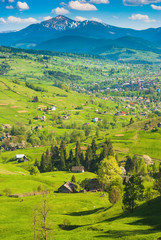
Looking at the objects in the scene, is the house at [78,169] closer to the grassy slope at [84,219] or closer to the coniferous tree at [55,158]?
the coniferous tree at [55,158]

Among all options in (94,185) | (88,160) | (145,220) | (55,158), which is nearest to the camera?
(145,220)

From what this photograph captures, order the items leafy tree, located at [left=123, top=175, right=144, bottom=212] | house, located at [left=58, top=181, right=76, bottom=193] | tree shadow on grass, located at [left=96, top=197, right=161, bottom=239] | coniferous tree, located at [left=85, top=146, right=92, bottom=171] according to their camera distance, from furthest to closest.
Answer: coniferous tree, located at [left=85, top=146, right=92, bottom=171], house, located at [left=58, top=181, right=76, bottom=193], leafy tree, located at [left=123, top=175, right=144, bottom=212], tree shadow on grass, located at [left=96, top=197, right=161, bottom=239]

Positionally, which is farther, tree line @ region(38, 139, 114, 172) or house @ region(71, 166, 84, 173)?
tree line @ region(38, 139, 114, 172)

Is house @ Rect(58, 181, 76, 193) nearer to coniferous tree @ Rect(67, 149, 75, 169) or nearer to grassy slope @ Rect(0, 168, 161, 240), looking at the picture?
grassy slope @ Rect(0, 168, 161, 240)

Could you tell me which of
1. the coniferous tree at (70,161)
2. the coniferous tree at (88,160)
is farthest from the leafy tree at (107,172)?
the coniferous tree at (70,161)

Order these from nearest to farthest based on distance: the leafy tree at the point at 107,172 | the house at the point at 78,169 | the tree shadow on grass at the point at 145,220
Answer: the tree shadow on grass at the point at 145,220 → the leafy tree at the point at 107,172 → the house at the point at 78,169

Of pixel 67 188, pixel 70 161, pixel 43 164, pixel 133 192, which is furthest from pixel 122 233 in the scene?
pixel 70 161

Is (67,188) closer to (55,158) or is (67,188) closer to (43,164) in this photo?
(43,164)

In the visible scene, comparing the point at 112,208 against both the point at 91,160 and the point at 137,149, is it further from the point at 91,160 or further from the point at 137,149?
the point at 137,149

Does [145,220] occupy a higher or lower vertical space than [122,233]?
lower

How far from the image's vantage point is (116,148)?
198m

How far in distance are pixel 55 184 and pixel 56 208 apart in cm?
4018

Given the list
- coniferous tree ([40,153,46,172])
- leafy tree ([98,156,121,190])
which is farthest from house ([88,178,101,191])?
coniferous tree ([40,153,46,172])

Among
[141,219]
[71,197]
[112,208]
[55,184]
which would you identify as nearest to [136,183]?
[141,219]
